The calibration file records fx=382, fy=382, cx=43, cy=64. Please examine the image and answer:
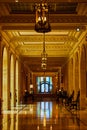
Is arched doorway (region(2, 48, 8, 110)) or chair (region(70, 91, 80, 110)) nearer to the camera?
chair (region(70, 91, 80, 110))

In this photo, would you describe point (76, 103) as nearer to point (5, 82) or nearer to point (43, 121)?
point (5, 82)

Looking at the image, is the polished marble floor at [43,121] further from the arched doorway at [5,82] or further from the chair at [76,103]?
the arched doorway at [5,82]

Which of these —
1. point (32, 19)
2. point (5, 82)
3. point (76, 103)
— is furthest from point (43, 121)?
point (5, 82)

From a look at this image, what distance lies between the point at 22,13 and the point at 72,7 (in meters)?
2.23

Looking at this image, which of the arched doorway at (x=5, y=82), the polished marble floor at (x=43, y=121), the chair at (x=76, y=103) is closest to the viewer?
the polished marble floor at (x=43, y=121)

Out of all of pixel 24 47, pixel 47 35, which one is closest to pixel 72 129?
pixel 47 35

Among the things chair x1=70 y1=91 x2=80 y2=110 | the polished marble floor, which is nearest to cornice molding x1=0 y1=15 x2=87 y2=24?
the polished marble floor

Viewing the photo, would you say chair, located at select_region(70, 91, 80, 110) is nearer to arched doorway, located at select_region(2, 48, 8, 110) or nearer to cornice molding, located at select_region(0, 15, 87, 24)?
arched doorway, located at select_region(2, 48, 8, 110)

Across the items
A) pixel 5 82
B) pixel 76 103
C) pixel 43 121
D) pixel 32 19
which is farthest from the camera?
pixel 5 82

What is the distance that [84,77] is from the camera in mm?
22156

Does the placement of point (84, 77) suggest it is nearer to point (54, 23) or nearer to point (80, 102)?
point (80, 102)

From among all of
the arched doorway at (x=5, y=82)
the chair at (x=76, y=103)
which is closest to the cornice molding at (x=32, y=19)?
the arched doorway at (x=5, y=82)

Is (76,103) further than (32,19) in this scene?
Yes

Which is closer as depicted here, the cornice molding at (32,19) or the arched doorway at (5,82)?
the cornice molding at (32,19)
